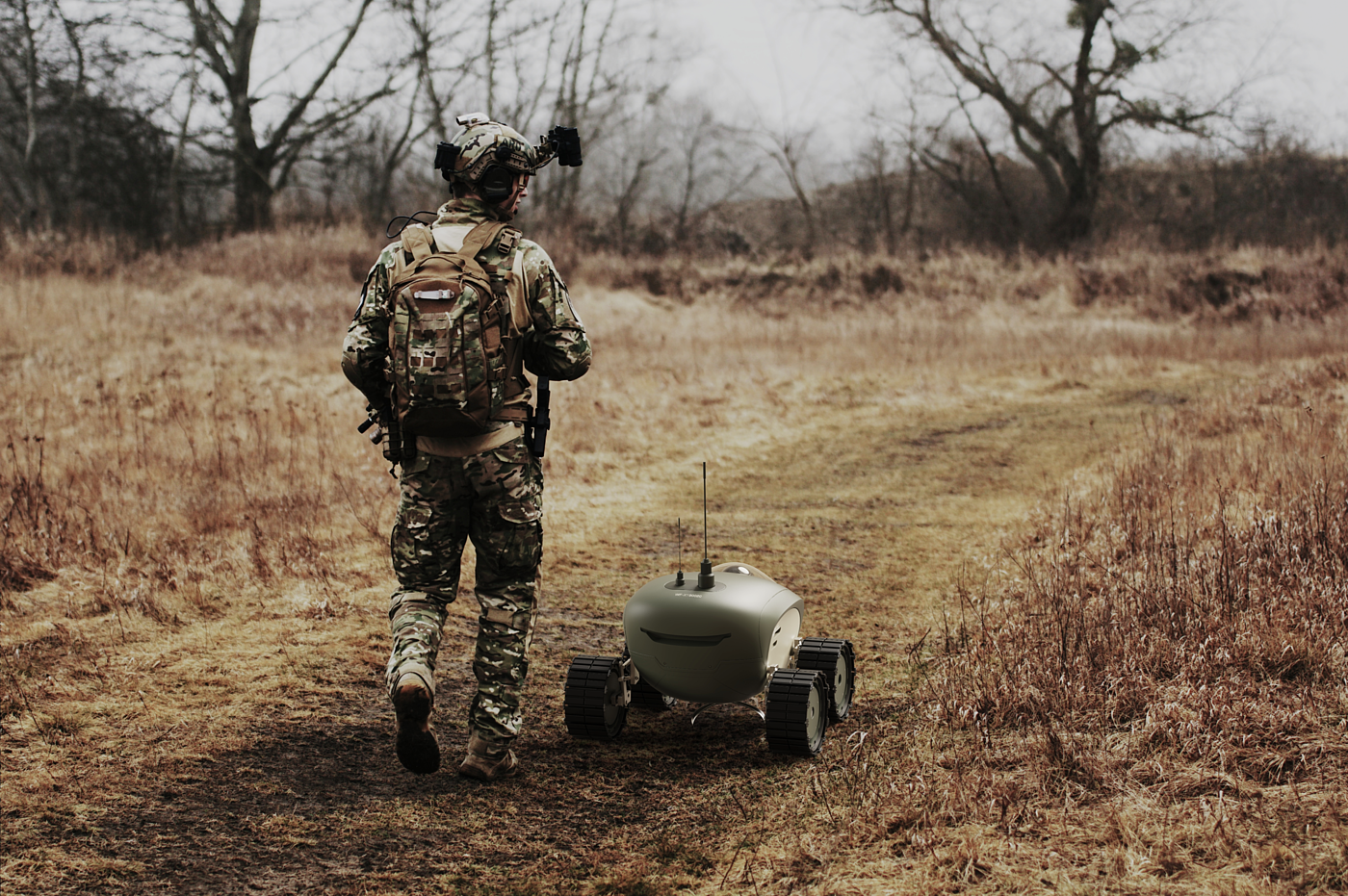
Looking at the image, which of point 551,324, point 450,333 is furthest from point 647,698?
point 450,333

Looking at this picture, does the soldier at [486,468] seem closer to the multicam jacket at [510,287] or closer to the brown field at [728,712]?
the multicam jacket at [510,287]

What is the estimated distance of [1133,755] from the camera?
3.42 metres

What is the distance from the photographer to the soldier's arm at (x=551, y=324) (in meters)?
3.70

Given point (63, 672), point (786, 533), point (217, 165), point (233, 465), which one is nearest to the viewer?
point (63, 672)

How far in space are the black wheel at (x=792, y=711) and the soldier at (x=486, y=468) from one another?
3.12 feet

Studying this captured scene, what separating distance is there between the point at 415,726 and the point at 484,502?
0.86m

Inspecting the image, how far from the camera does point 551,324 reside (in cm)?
373

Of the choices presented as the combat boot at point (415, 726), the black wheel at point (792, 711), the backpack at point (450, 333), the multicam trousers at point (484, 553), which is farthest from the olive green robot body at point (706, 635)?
the backpack at point (450, 333)

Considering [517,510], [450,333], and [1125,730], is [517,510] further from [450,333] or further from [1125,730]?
[1125,730]

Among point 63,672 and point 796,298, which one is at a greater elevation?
point 796,298

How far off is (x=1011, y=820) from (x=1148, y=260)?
87.4ft

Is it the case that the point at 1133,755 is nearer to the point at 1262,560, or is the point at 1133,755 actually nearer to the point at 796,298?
the point at 1262,560

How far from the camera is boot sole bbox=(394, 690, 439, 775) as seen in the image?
3266 millimetres

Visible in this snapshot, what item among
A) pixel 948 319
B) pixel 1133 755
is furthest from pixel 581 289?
pixel 1133 755
